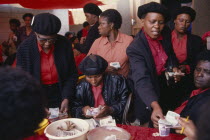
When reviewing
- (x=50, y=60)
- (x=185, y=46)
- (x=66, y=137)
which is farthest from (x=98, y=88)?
Result: (x=185, y=46)

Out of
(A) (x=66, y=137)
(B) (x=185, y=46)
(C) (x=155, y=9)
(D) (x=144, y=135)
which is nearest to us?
(A) (x=66, y=137)

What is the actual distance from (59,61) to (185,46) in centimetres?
181

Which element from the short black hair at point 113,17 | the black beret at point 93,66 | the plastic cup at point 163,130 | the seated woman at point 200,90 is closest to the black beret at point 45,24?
the black beret at point 93,66

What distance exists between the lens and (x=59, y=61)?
2.53m

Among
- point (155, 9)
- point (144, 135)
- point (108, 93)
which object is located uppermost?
point (155, 9)

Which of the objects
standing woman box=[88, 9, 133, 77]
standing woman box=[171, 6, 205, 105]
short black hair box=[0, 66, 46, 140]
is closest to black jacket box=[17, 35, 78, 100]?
standing woman box=[88, 9, 133, 77]

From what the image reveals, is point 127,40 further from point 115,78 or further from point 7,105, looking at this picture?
point 7,105

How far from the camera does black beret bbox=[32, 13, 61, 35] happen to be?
2.21m

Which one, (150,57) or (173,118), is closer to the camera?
(173,118)

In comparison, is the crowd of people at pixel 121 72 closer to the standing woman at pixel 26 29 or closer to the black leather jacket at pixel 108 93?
the black leather jacket at pixel 108 93

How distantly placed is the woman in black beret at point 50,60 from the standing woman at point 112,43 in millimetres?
594

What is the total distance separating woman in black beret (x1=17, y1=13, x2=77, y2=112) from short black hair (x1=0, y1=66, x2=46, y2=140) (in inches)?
54.0

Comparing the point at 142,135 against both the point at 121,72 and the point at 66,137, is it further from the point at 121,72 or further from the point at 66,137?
the point at 121,72

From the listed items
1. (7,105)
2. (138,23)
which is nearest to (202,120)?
(7,105)
